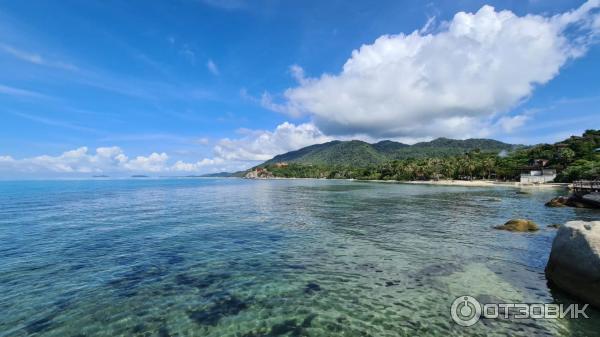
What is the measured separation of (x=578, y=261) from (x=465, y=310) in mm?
5947

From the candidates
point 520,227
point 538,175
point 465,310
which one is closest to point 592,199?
point 520,227

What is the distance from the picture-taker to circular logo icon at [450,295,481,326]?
11.3m

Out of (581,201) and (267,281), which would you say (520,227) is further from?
(581,201)

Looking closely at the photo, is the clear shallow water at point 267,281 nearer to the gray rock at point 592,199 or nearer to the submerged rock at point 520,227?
the submerged rock at point 520,227

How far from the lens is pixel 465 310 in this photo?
12.1m

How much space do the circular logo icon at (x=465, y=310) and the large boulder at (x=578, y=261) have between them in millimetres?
4678

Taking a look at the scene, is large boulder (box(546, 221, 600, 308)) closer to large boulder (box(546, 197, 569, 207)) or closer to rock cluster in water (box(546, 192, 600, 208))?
rock cluster in water (box(546, 192, 600, 208))

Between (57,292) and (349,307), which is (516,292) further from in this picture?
(57,292)

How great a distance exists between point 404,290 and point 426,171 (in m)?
183

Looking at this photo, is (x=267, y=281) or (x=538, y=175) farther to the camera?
(x=538, y=175)

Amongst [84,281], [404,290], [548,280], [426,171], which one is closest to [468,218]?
[548,280]

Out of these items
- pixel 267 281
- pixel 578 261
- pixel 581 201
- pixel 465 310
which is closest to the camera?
pixel 465 310

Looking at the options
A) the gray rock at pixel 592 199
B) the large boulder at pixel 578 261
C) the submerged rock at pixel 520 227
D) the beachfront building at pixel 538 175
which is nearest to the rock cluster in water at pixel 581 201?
the gray rock at pixel 592 199

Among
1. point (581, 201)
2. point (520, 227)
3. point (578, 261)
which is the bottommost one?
point (520, 227)
